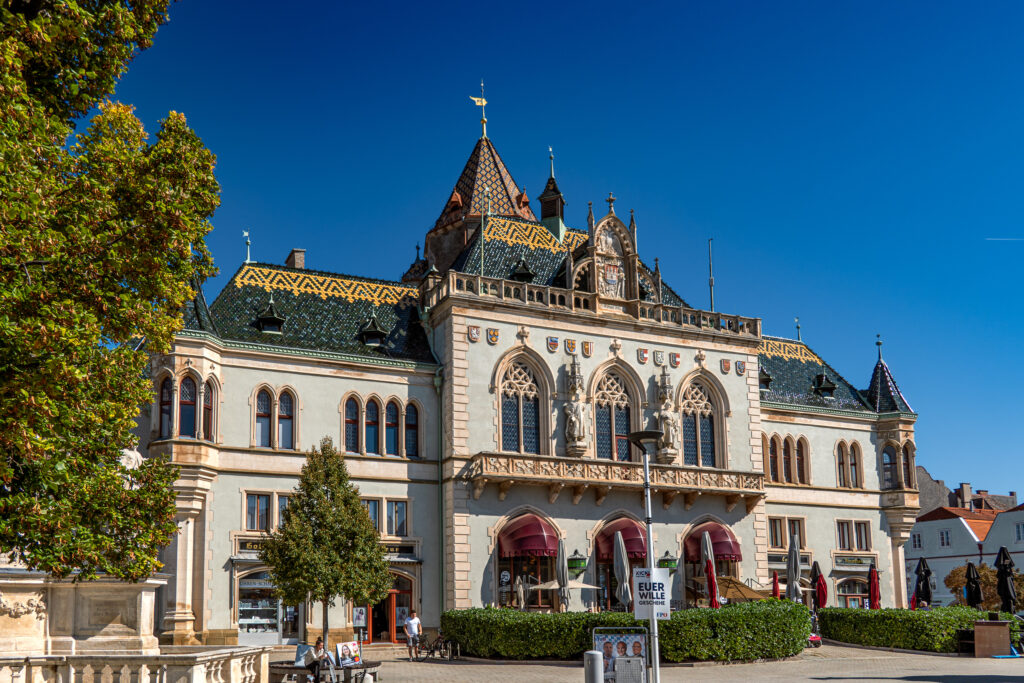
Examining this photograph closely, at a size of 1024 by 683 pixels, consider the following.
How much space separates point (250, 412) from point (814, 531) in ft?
84.8

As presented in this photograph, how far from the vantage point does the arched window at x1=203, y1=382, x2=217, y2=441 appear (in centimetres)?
3644

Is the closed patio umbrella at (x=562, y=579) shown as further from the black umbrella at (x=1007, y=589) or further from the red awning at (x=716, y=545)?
the black umbrella at (x=1007, y=589)

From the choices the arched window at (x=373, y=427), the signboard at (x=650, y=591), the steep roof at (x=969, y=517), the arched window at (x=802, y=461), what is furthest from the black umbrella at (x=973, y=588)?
the steep roof at (x=969, y=517)

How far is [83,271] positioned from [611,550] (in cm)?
2980

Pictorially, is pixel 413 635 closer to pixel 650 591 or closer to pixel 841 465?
pixel 650 591

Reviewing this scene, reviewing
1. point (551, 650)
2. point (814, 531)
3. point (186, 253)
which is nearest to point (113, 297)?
point (186, 253)

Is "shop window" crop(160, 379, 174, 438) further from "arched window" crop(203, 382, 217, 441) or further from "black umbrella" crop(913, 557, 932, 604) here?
"black umbrella" crop(913, 557, 932, 604)

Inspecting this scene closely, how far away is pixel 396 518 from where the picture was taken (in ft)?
129

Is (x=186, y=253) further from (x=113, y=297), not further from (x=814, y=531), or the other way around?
(x=814, y=531)

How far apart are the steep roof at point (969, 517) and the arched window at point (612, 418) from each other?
49644 millimetres

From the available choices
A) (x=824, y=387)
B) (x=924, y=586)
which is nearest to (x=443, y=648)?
(x=924, y=586)

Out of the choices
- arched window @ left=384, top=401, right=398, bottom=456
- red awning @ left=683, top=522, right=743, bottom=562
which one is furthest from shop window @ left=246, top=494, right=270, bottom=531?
red awning @ left=683, top=522, right=743, bottom=562

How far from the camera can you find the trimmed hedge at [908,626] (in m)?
35.3

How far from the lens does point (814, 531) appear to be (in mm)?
48562
